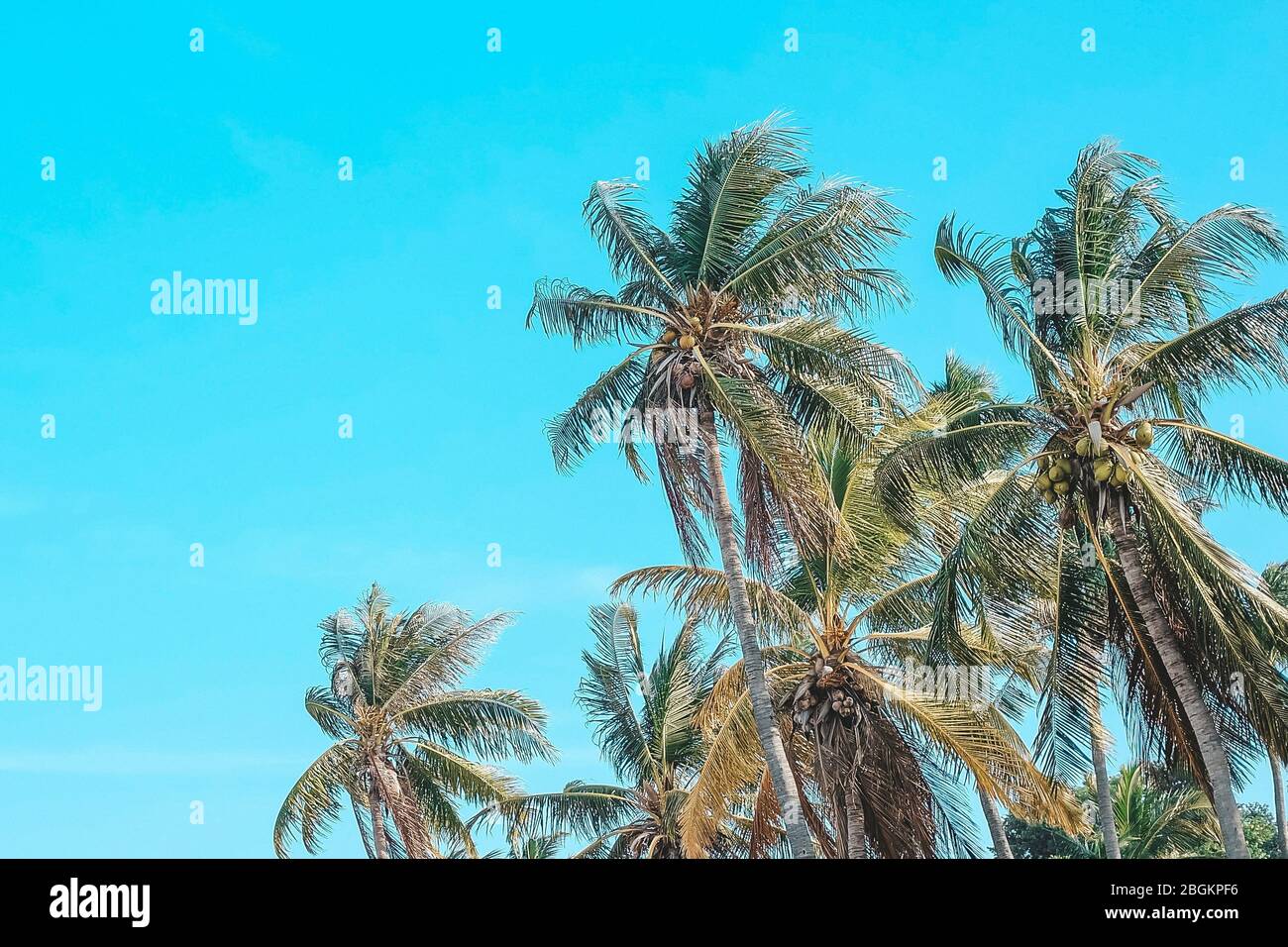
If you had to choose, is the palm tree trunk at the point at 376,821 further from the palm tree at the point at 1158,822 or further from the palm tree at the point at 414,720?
the palm tree at the point at 1158,822

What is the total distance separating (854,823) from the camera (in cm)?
1975

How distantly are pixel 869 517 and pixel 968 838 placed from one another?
5395 mm

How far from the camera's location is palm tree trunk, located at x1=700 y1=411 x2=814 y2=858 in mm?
18516

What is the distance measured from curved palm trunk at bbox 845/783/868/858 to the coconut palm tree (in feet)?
0.06

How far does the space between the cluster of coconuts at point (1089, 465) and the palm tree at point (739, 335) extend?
3.58 m

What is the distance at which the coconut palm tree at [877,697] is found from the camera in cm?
1878

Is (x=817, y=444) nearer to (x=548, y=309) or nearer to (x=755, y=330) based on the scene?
(x=755, y=330)
